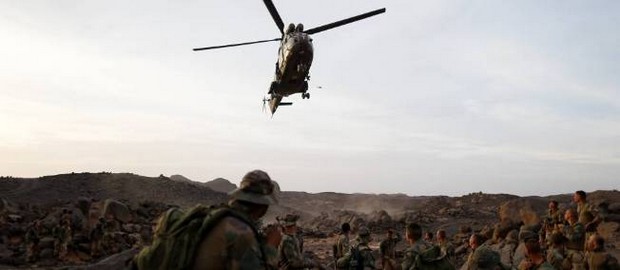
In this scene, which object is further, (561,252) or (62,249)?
(62,249)

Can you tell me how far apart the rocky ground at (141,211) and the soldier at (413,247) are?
5.91m

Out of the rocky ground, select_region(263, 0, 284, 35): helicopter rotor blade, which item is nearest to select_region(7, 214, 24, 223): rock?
the rocky ground

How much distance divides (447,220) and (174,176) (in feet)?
228

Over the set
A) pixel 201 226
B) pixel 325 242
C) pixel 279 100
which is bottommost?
pixel 325 242

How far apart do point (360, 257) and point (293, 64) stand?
39.1 feet

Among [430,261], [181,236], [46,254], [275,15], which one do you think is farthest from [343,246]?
[275,15]

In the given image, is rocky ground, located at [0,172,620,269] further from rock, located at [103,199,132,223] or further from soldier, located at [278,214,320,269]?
soldier, located at [278,214,320,269]

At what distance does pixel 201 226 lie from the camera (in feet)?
8.86

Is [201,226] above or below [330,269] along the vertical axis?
above

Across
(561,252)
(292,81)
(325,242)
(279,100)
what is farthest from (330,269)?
(325,242)

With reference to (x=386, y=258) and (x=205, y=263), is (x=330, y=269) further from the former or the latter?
(x=205, y=263)

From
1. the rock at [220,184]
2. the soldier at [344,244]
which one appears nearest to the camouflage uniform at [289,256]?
the soldier at [344,244]

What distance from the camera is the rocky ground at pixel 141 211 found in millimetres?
17250

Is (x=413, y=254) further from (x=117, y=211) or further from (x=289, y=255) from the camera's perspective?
(x=117, y=211)
